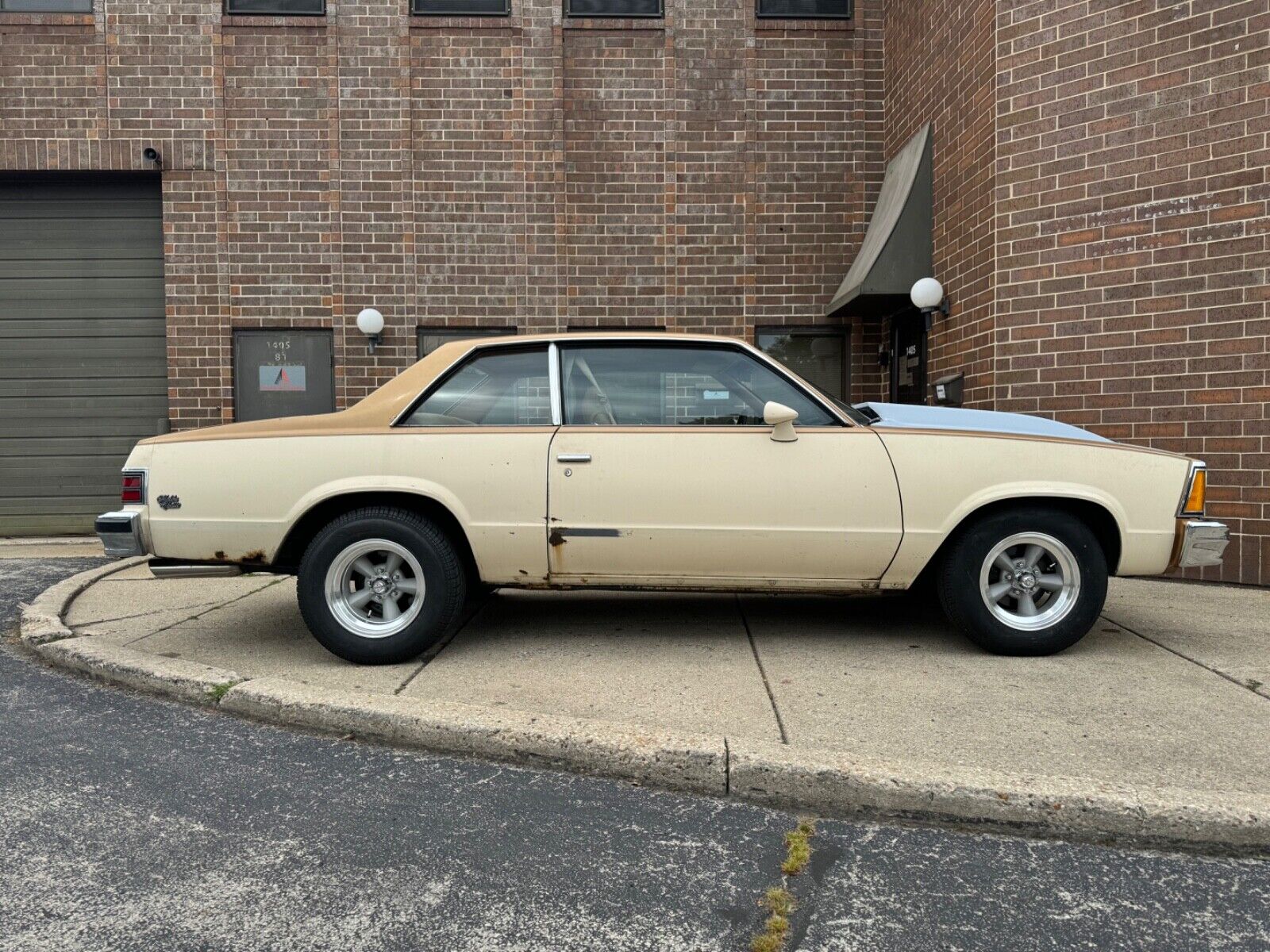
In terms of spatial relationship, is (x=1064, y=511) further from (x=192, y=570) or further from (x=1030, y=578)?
(x=192, y=570)

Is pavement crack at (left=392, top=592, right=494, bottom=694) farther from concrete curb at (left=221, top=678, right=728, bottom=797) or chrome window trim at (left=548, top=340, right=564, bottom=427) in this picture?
chrome window trim at (left=548, top=340, right=564, bottom=427)

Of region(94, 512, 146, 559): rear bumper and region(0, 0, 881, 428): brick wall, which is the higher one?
region(0, 0, 881, 428): brick wall

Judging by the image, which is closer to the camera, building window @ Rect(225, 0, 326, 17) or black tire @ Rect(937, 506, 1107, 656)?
black tire @ Rect(937, 506, 1107, 656)

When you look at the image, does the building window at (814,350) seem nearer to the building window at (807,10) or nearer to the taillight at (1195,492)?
the building window at (807,10)

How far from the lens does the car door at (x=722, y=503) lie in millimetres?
4375

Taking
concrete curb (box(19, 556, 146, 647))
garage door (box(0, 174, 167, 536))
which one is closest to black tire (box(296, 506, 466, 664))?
Result: concrete curb (box(19, 556, 146, 647))

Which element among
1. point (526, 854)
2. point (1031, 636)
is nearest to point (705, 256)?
point (1031, 636)

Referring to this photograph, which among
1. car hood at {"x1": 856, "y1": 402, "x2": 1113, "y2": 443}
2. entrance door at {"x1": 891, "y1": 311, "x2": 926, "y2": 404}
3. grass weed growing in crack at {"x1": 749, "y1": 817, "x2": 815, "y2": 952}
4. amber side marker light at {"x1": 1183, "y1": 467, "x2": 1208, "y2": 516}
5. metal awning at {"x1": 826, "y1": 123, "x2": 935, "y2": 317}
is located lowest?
grass weed growing in crack at {"x1": 749, "y1": 817, "x2": 815, "y2": 952}

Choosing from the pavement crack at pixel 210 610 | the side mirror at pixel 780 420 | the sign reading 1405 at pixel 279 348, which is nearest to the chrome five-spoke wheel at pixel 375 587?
the pavement crack at pixel 210 610

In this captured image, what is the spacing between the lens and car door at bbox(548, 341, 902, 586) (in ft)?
14.4

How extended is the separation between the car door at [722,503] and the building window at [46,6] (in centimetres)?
934

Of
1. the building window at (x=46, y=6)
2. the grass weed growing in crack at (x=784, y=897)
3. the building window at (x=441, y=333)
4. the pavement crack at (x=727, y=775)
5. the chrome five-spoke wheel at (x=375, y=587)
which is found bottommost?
the grass weed growing in crack at (x=784, y=897)

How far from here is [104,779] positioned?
3.16 metres

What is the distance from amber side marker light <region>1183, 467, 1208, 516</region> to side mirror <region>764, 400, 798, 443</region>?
1.99 meters
